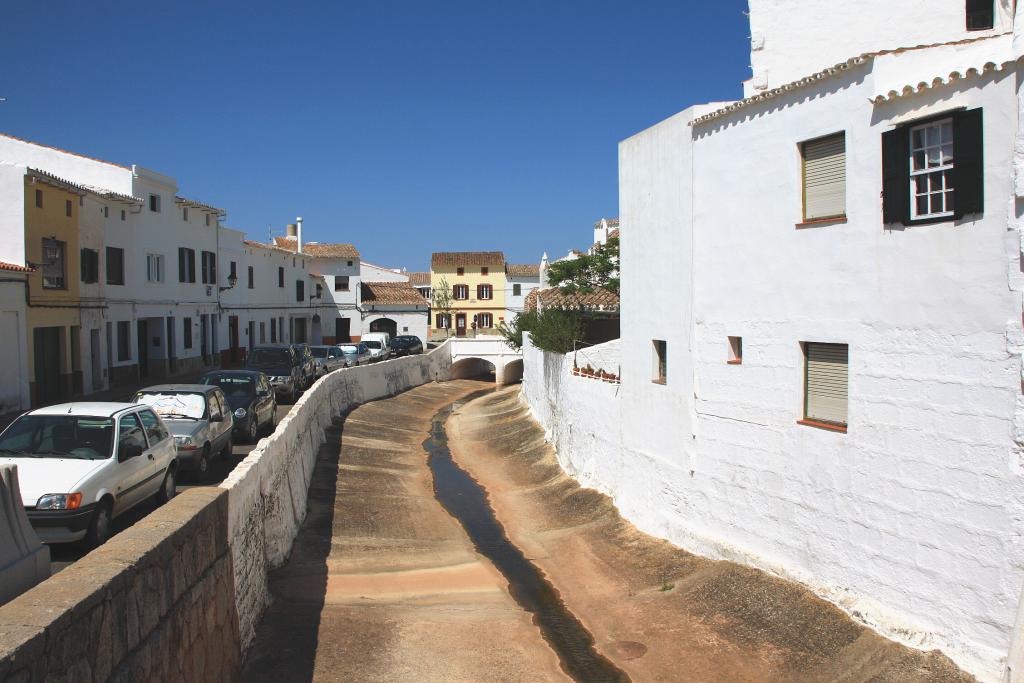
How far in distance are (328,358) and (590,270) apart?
40.2 ft

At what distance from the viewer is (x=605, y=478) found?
18.6 m

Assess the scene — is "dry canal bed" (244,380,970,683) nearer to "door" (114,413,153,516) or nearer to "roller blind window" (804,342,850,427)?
"door" (114,413,153,516)

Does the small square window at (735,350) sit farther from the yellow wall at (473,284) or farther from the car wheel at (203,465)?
the yellow wall at (473,284)

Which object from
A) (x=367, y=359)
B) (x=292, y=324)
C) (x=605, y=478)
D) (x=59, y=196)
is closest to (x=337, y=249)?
(x=292, y=324)

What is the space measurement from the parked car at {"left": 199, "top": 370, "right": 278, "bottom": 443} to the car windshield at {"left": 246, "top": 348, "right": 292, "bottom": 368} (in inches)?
248

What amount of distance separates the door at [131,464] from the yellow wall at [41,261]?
1319cm

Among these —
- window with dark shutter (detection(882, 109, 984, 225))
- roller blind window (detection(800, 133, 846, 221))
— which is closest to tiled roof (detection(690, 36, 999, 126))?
roller blind window (detection(800, 133, 846, 221))

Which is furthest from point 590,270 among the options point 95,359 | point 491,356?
point 491,356

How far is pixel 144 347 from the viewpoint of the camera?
32844 millimetres

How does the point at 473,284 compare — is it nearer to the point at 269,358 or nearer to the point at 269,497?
the point at 269,358

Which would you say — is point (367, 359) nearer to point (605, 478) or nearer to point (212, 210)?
point (212, 210)

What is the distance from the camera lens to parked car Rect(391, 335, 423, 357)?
49.2 meters

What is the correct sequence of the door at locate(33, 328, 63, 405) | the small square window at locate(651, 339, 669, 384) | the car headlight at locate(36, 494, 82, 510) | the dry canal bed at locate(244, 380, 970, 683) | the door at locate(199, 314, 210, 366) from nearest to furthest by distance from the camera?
the car headlight at locate(36, 494, 82, 510) → the dry canal bed at locate(244, 380, 970, 683) → the small square window at locate(651, 339, 669, 384) → the door at locate(33, 328, 63, 405) → the door at locate(199, 314, 210, 366)

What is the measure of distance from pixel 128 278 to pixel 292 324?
2154 centimetres
